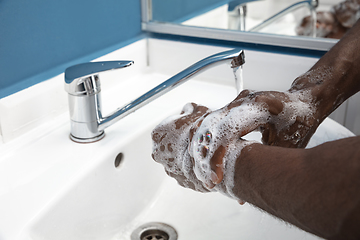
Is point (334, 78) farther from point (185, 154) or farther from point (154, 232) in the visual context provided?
point (154, 232)

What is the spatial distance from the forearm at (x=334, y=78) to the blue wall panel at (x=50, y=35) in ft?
1.34

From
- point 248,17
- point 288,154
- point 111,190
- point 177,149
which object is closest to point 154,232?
point 111,190

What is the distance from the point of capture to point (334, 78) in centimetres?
51

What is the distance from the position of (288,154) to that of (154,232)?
14.9 inches

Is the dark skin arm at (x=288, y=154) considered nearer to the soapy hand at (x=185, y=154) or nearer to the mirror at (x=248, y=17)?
the soapy hand at (x=185, y=154)

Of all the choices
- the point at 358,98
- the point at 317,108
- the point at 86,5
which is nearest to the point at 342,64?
the point at 317,108

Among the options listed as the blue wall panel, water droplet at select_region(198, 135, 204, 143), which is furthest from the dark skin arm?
the blue wall panel

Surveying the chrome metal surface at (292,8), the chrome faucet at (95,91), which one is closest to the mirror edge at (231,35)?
the chrome metal surface at (292,8)

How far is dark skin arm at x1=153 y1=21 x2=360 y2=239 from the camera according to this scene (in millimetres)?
275

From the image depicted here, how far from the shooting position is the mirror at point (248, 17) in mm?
827

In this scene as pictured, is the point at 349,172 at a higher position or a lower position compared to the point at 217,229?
higher

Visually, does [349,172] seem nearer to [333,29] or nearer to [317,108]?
[317,108]

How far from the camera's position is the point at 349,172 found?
0.27 metres

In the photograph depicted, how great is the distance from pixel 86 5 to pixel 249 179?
1.69 feet
